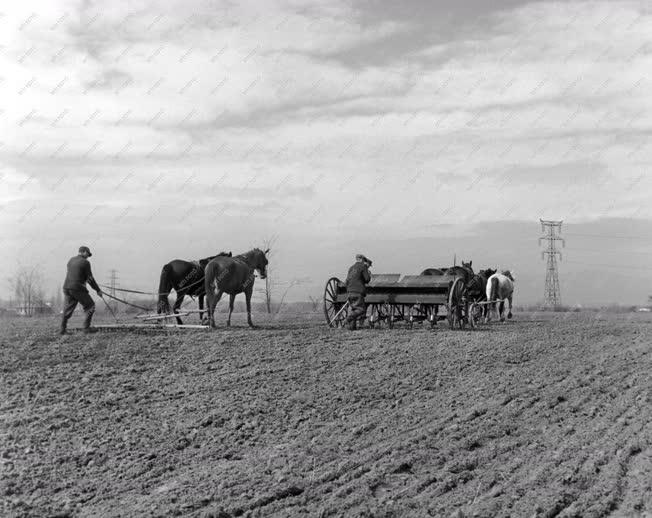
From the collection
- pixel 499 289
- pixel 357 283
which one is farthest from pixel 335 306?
pixel 499 289

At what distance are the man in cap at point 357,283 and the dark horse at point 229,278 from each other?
Answer: 2715 mm

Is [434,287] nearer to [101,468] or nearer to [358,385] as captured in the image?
[358,385]

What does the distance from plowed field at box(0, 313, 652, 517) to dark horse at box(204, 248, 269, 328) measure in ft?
13.4

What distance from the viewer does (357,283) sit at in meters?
19.7

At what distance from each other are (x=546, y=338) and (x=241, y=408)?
9.63 m

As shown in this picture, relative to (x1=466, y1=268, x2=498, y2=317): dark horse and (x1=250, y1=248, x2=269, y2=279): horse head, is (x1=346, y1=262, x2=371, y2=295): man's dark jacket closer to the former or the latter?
(x1=250, y1=248, x2=269, y2=279): horse head

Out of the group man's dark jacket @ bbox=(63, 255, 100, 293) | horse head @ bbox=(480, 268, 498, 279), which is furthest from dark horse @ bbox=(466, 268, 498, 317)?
man's dark jacket @ bbox=(63, 255, 100, 293)

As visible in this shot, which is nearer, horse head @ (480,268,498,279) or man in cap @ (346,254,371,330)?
man in cap @ (346,254,371,330)

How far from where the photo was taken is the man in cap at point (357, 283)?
19.7 metres

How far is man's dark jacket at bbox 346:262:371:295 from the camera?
19.6 meters

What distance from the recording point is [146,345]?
16.3 m

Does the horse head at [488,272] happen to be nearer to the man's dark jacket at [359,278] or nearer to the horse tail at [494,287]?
the horse tail at [494,287]

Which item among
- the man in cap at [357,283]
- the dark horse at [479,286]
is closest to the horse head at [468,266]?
the dark horse at [479,286]

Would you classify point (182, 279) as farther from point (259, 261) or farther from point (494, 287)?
point (494, 287)
